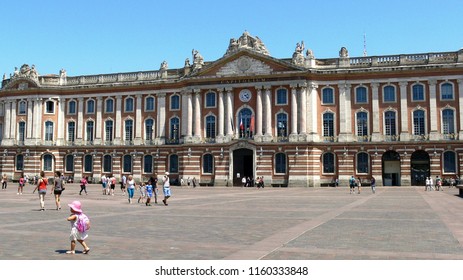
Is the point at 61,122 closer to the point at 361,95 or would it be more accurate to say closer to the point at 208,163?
the point at 208,163

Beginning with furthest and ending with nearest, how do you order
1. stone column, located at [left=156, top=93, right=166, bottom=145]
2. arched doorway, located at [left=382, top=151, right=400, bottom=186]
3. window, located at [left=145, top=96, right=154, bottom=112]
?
window, located at [left=145, top=96, right=154, bottom=112] < stone column, located at [left=156, top=93, right=166, bottom=145] < arched doorway, located at [left=382, top=151, right=400, bottom=186]

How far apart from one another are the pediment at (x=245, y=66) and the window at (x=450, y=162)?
19.1m

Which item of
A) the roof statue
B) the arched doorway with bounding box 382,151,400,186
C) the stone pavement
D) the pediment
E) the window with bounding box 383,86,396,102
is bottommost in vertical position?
the stone pavement

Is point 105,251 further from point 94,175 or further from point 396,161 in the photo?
point 94,175

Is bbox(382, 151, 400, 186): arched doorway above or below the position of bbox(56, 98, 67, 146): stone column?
below

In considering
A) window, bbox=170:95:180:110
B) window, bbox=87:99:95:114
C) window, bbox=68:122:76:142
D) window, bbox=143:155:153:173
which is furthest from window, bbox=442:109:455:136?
window, bbox=68:122:76:142

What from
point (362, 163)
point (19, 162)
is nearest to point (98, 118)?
point (19, 162)

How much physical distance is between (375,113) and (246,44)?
57.6ft

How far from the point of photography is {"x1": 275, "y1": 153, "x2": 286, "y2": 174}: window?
60156 millimetres

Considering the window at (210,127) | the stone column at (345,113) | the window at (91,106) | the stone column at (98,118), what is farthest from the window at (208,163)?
the window at (91,106)

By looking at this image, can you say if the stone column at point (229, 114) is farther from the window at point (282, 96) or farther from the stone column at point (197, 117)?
the window at point (282, 96)

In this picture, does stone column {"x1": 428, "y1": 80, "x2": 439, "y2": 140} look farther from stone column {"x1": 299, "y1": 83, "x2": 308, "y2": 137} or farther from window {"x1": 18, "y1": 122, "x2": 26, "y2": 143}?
window {"x1": 18, "y1": 122, "x2": 26, "y2": 143}

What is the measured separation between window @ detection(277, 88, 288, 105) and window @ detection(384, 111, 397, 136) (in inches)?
460

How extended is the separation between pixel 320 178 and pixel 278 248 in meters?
47.0
